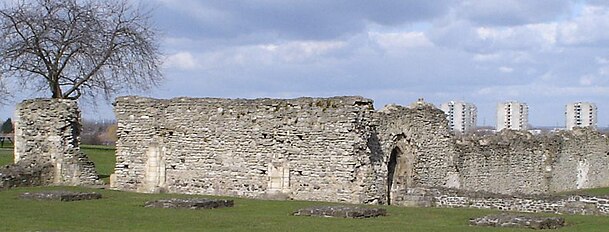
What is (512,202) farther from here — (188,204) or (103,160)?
(103,160)

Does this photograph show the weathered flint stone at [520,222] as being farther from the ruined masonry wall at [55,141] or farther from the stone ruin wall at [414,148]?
the ruined masonry wall at [55,141]

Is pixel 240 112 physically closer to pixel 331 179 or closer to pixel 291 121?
pixel 291 121

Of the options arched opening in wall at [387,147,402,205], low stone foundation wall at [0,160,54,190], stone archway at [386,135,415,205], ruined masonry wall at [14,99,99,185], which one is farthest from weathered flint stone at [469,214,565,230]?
ruined masonry wall at [14,99,99,185]

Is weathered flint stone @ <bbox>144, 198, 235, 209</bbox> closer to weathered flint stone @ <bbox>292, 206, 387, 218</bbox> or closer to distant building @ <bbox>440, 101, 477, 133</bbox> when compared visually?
weathered flint stone @ <bbox>292, 206, 387, 218</bbox>

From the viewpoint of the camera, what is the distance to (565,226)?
18.8m

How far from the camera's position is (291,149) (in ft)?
86.9

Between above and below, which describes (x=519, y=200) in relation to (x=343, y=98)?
below

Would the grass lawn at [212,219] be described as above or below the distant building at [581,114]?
below

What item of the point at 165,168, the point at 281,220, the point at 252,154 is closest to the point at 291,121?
the point at 252,154

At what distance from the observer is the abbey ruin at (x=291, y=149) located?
1010 inches

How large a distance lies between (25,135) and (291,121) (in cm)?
974

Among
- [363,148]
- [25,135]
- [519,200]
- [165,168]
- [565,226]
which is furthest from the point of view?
[25,135]

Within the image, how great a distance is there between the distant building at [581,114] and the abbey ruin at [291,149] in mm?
24399

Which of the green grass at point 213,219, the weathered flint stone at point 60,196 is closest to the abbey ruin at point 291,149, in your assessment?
the green grass at point 213,219
